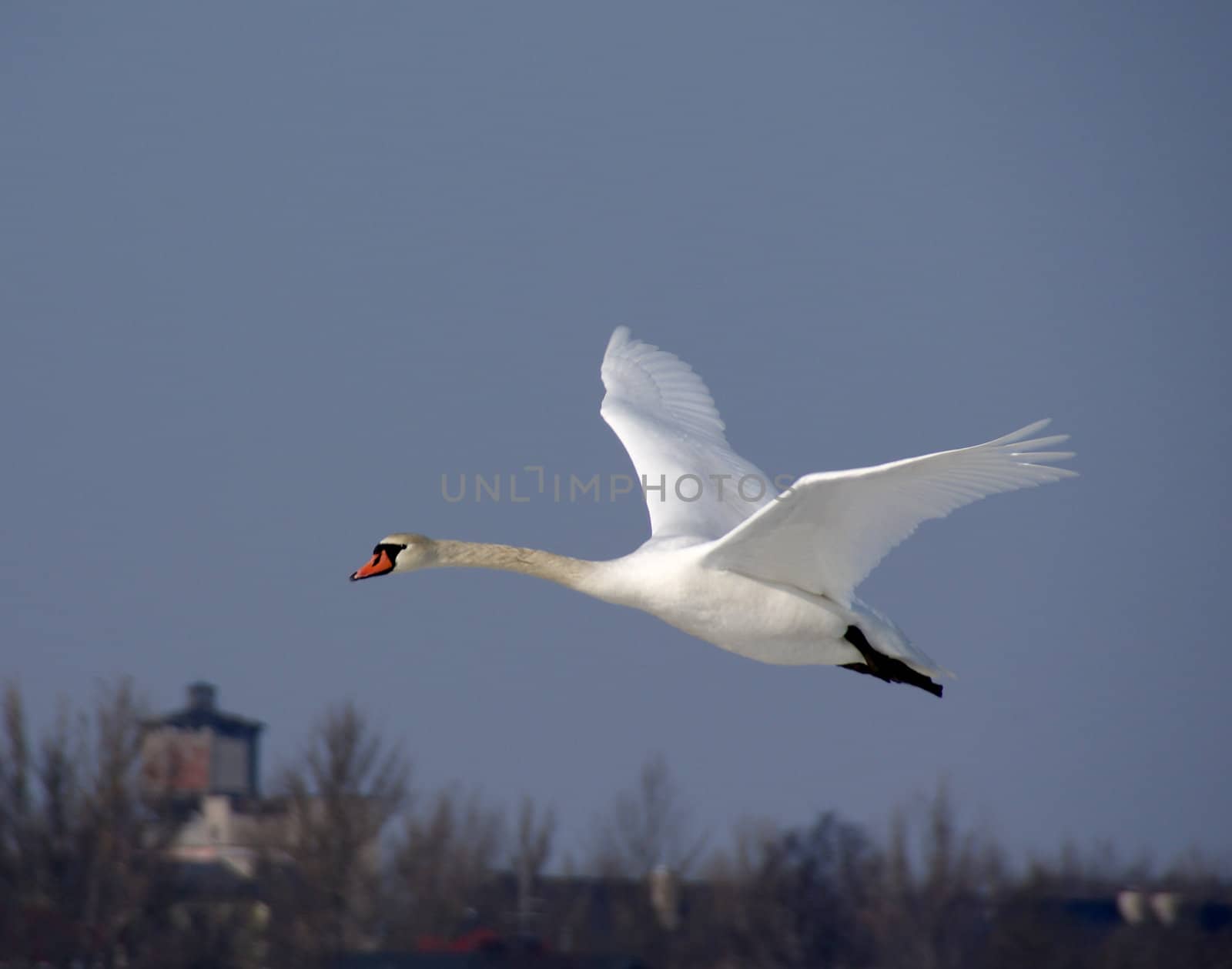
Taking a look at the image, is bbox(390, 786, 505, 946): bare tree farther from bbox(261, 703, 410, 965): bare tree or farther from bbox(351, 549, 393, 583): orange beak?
bbox(351, 549, 393, 583): orange beak

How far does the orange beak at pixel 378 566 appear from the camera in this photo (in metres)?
12.5

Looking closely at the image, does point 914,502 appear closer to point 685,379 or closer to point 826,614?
point 826,614

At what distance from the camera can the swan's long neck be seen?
11.8 meters

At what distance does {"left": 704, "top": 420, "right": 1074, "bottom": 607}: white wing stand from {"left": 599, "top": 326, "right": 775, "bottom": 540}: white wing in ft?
4.56

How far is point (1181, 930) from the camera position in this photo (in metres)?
41.9

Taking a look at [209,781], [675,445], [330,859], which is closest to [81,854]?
[330,859]

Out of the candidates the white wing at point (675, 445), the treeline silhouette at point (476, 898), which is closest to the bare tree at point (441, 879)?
the treeline silhouette at point (476, 898)

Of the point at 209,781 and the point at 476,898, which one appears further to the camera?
the point at 209,781

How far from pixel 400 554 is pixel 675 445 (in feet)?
9.15

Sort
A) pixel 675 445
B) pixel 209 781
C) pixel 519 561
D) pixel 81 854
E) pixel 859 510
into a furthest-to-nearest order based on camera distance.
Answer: pixel 209 781
pixel 81 854
pixel 675 445
pixel 519 561
pixel 859 510

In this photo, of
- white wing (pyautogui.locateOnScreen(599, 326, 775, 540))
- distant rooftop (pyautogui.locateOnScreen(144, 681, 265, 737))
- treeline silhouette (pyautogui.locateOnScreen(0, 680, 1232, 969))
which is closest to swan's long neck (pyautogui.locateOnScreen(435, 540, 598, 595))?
white wing (pyautogui.locateOnScreen(599, 326, 775, 540))

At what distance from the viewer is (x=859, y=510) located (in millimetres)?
10914

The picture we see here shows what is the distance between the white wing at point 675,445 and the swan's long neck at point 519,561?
96 centimetres

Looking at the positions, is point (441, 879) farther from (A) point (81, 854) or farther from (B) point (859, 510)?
(B) point (859, 510)
